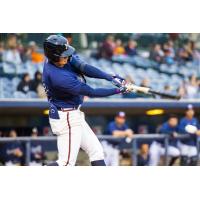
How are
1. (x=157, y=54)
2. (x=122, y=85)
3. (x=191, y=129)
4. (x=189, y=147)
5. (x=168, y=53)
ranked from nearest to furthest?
(x=122, y=85)
(x=191, y=129)
(x=189, y=147)
(x=157, y=54)
(x=168, y=53)

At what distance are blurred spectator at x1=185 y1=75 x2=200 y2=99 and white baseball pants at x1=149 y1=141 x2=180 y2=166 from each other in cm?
200

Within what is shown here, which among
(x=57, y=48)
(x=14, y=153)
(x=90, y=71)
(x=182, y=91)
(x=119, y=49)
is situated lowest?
(x=14, y=153)

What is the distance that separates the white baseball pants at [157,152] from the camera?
9.65 m

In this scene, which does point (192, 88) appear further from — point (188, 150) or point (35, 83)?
point (35, 83)

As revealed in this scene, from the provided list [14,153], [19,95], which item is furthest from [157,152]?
[19,95]

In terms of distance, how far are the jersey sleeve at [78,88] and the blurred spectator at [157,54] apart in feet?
20.7

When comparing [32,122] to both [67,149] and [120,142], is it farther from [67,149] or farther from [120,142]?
[67,149]

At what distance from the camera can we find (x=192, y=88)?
1163cm

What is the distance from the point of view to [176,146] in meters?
9.68

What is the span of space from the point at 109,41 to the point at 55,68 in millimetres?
6122

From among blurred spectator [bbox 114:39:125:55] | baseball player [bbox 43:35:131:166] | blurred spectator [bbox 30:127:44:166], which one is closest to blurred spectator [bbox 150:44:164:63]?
blurred spectator [bbox 114:39:125:55]

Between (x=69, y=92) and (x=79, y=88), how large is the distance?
0.12m

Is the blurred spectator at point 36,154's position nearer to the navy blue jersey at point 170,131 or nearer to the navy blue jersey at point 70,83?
the navy blue jersey at point 170,131

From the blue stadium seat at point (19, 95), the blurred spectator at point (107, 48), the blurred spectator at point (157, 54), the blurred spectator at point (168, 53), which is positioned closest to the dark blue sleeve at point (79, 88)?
the blue stadium seat at point (19, 95)
